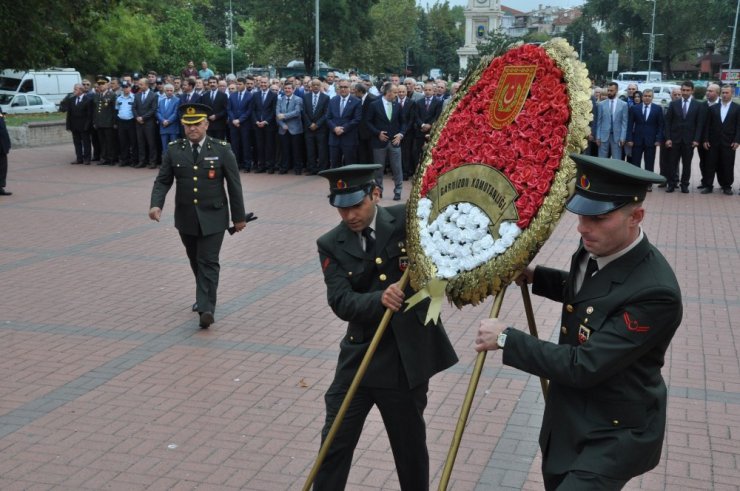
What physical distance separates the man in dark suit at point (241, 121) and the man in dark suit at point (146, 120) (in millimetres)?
1879

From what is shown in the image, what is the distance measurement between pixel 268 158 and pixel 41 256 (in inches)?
358

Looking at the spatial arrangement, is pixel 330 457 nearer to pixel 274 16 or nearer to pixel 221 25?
pixel 274 16

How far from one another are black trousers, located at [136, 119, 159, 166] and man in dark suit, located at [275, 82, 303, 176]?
322cm

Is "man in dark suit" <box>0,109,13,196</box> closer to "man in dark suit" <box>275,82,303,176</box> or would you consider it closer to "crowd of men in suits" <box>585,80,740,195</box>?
"man in dark suit" <box>275,82,303,176</box>

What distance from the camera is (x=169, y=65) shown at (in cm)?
4922

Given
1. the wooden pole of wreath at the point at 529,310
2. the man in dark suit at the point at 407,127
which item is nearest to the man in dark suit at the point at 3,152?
the man in dark suit at the point at 407,127

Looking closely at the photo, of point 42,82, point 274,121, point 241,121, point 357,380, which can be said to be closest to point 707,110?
point 274,121

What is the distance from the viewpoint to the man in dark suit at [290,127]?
18.5 metres

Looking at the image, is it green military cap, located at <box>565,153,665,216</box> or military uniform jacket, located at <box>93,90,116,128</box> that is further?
military uniform jacket, located at <box>93,90,116,128</box>

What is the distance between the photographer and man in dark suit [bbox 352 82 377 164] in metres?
17.0

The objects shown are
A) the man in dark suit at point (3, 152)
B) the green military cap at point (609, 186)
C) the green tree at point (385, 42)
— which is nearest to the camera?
the green military cap at point (609, 186)

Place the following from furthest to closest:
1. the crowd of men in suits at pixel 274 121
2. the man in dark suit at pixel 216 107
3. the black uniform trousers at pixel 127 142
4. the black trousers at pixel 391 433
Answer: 1. the black uniform trousers at pixel 127 142
2. the man in dark suit at pixel 216 107
3. the crowd of men in suits at pixel 274 121
4. the black trousers at pixel 391 433

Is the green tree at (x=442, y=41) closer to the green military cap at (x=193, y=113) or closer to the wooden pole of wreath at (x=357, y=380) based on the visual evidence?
the green military cap at (x=193, y=113)

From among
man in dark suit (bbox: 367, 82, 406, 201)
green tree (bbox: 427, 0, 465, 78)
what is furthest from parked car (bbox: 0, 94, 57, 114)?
green tree (bbox: 427, 0, 465, 78)
